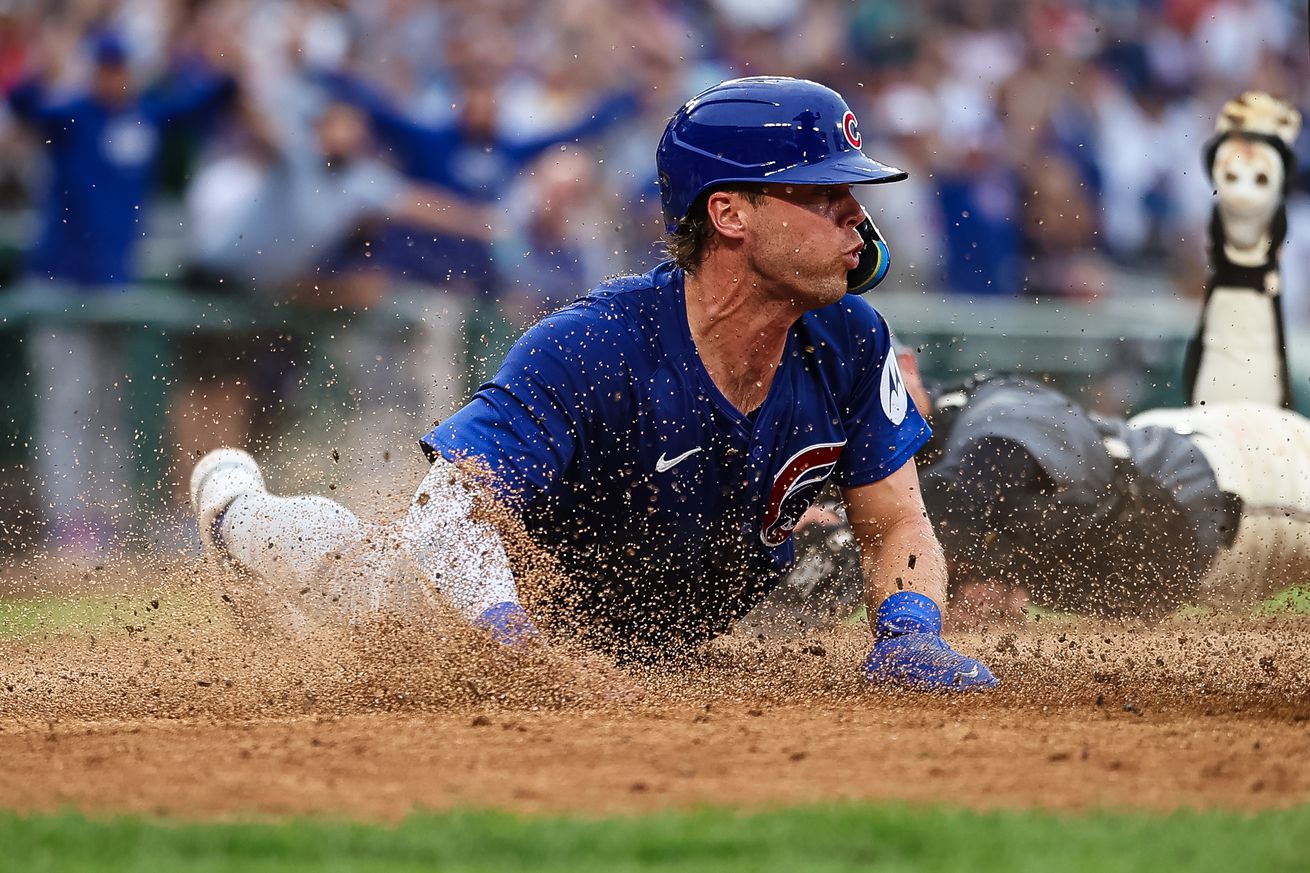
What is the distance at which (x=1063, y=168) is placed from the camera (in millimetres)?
13094

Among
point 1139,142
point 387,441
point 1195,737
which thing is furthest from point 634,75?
point 1195,737

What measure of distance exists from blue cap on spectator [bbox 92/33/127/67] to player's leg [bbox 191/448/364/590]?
13.5 feet

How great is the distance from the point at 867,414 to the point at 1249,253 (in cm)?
467

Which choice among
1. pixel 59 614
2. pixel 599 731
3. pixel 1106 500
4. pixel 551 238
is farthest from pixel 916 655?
pixel 551 238

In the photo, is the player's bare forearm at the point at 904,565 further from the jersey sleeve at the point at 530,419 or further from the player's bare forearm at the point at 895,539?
the jersey sleeve at the point at 530,419

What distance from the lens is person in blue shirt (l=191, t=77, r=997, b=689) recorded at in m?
5.23

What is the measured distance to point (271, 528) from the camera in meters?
6.30

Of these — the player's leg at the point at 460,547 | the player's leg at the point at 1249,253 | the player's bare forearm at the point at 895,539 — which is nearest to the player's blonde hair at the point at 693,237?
the player's bare forearm at the point at 895,539

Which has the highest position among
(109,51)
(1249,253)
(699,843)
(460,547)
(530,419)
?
(109,51)

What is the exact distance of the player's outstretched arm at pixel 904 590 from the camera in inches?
213

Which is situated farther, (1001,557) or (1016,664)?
(1001,557)

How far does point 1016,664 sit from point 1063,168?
749 cm

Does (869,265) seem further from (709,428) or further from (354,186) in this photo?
(354,186)

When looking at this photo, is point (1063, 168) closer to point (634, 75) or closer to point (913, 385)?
point (634, 75)
